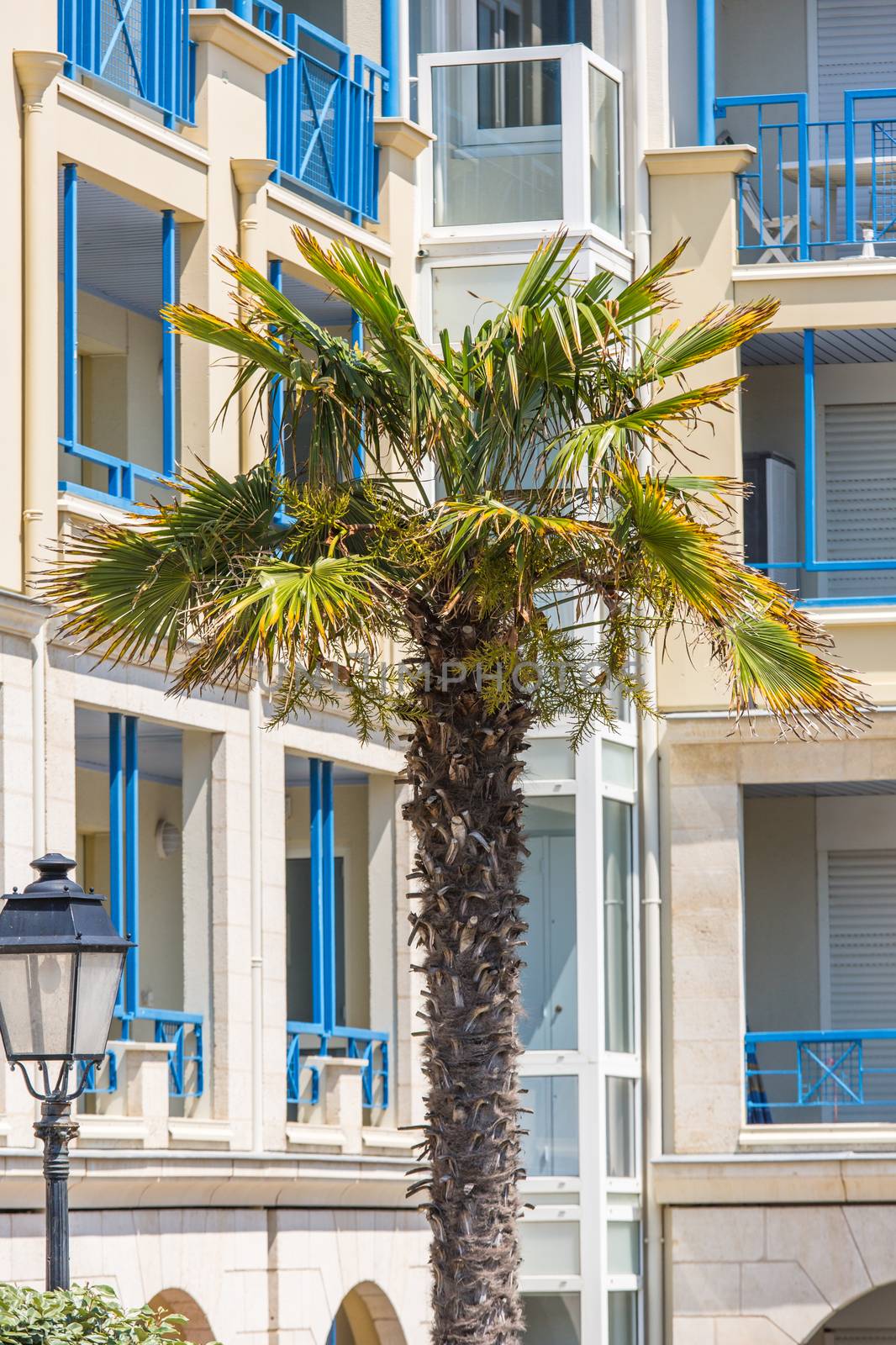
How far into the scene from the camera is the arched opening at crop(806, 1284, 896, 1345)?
83.6 feet

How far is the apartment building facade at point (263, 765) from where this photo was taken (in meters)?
17.9

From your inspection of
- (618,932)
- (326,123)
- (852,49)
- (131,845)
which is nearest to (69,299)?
(131,845)

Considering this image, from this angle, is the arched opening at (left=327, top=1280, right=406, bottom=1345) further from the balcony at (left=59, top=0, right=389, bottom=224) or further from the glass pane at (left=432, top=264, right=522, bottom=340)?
the balcony at (left=59, top=0, right=389, bottom=224)

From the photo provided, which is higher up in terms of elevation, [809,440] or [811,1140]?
[809,440]

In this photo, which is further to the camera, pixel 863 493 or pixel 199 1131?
pixel 863 493

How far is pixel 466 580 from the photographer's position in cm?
Answer: 1444

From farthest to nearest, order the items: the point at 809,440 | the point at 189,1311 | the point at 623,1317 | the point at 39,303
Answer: the point at 809,440 < the point at 623,1317 < the point at 189,1311 < the point at 39,303

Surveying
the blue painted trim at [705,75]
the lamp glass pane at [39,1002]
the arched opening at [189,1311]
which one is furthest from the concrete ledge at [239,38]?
the lamp glass pane at [39,1002]

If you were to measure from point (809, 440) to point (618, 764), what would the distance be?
133 inches

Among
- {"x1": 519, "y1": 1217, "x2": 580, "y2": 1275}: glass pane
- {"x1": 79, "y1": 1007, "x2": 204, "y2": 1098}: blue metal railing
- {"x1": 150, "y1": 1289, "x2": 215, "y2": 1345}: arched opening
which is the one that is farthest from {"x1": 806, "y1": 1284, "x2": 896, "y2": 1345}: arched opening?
{"x1": 79, "y1": 1007, "x2": 204, "y2": 1098}: blue metal railing

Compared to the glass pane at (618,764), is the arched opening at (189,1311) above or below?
below

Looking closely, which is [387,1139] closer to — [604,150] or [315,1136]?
[315,1136]

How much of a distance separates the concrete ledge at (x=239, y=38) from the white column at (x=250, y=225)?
0.81 m

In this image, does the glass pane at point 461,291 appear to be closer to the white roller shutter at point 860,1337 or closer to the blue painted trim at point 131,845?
the blue painted trim at point 131,845
